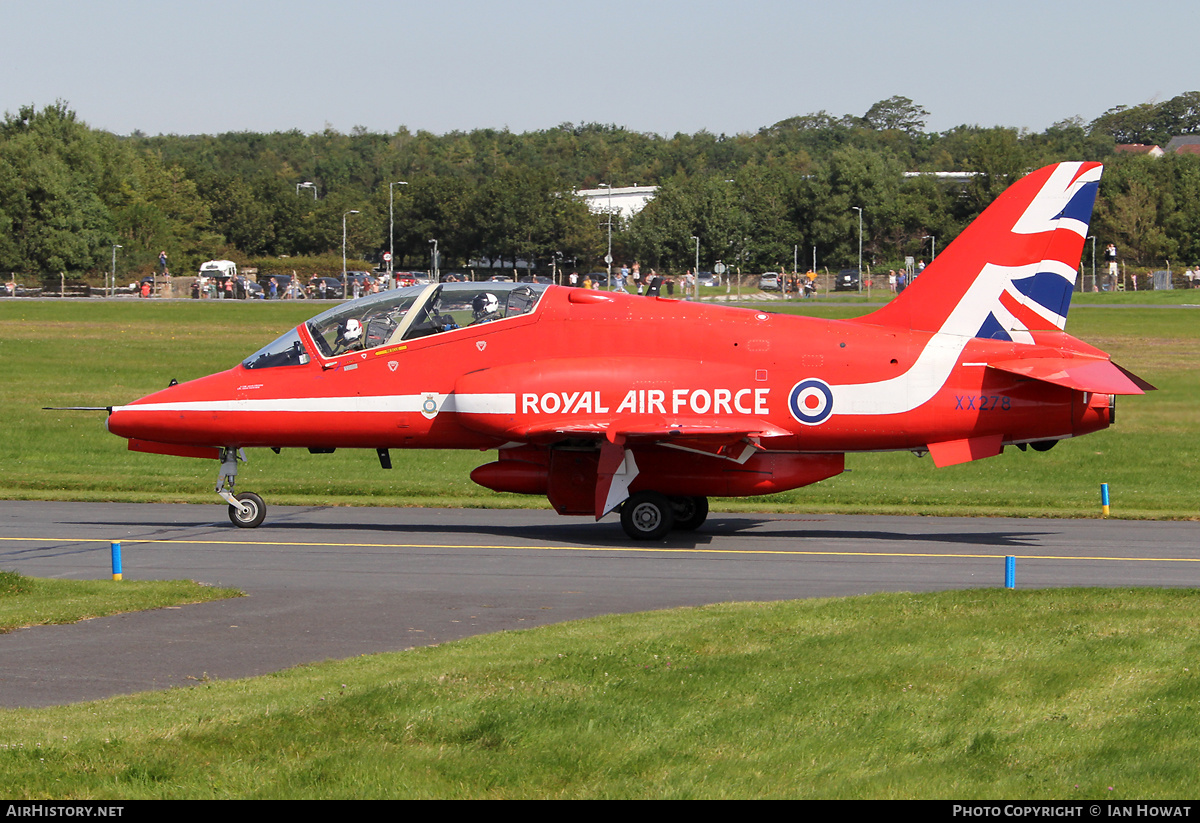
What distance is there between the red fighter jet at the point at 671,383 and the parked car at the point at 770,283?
76119mm

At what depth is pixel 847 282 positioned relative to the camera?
9625 centimetres

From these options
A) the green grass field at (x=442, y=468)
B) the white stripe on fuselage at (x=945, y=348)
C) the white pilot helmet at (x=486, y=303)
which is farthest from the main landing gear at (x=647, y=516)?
the green grass field at (x=442, y=468)

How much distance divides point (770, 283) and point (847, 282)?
5.87 meters

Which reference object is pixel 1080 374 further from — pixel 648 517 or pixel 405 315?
pixel 405 315

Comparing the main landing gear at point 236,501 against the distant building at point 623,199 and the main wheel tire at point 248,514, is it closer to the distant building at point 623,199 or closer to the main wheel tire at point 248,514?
the main wheel tire at point 248,514

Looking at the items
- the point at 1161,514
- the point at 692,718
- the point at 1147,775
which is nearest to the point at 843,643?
the point at 692,718

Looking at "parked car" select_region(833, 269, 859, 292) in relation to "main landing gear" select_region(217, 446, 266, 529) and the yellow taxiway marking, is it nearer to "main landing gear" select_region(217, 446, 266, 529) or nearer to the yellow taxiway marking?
the yellow taxiway marking

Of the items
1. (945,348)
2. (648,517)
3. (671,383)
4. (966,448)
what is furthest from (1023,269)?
(648,517)

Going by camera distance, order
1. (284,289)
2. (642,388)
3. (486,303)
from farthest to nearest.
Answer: (284,289), (486,303), (642,388)

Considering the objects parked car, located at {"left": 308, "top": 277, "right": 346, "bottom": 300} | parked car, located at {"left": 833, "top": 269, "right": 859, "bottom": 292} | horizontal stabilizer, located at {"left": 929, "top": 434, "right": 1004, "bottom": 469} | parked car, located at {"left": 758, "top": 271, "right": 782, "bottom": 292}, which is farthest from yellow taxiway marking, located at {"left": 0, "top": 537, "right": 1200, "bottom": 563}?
parked car, located at {"left": 833, "top": 269, "right": 859, "bottom": 292}

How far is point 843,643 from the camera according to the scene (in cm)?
1066

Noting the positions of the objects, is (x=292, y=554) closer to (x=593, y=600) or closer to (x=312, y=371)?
(x=312, y=371)

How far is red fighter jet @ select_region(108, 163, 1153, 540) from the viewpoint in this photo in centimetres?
1780

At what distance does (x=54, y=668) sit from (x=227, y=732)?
3.49 metres
